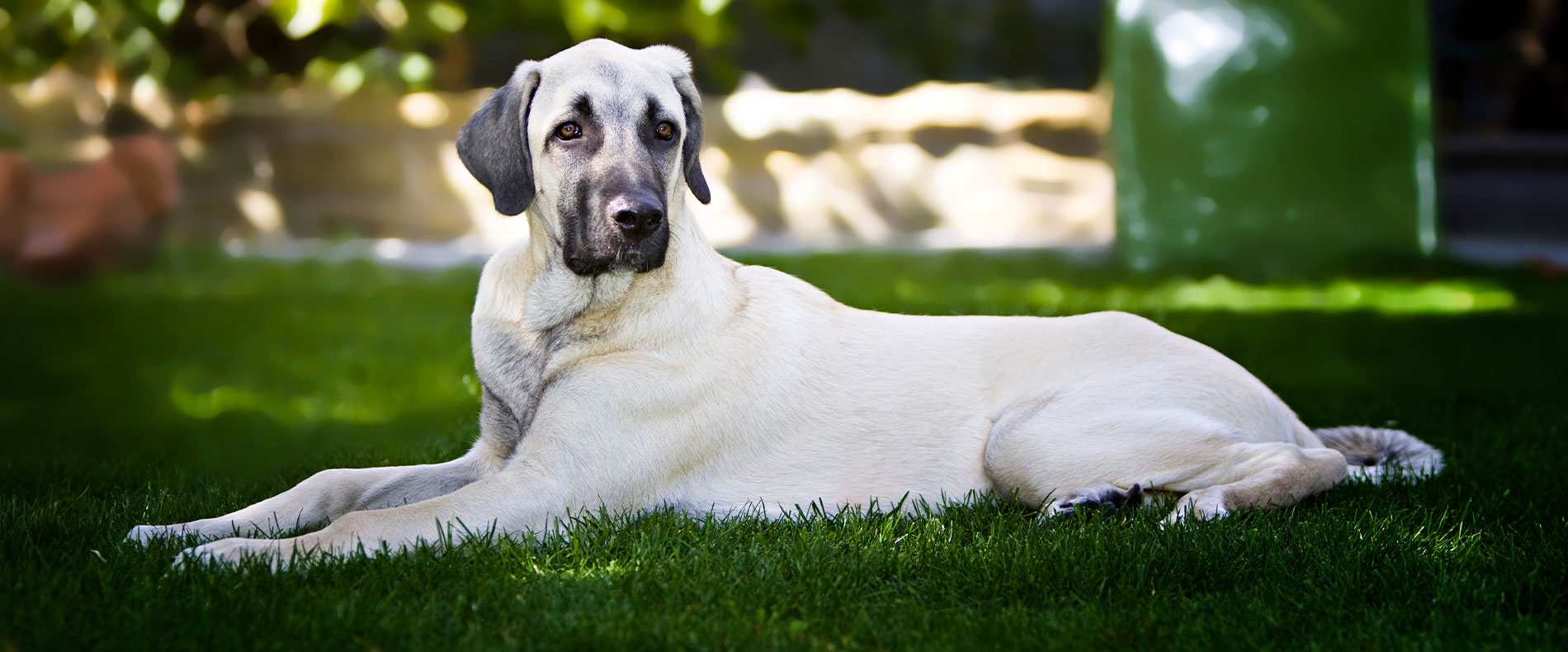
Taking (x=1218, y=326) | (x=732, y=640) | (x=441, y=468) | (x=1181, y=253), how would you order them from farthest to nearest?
(x=1181, y=253)
(x=1218, y=326)
(x=441, y=468)
(x=732, y=640)

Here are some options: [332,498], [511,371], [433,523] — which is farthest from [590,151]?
[332,498]

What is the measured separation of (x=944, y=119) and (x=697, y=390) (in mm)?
7347

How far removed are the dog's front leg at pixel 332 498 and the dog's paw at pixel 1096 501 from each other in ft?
5.38

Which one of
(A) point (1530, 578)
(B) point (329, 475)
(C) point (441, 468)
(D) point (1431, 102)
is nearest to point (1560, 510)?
(A) point (1530, 578)

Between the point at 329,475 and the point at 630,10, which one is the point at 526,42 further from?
the point at 329,475

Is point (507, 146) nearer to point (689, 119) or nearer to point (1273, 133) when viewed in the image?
point (689, 119)

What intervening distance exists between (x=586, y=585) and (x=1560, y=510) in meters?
2.75

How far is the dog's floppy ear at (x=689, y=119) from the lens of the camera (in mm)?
3416

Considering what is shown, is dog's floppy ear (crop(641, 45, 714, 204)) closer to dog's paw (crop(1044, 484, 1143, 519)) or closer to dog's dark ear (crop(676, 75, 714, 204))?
dog's dark ear (crop(676, 75, 714, 204))

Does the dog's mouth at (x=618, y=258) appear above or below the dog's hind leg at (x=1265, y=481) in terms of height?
above

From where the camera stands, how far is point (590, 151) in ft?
10.3

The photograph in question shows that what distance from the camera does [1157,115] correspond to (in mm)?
9000

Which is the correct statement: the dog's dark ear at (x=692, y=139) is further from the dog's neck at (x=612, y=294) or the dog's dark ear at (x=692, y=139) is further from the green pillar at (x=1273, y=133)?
the green pillar at (x=1273, y=133)

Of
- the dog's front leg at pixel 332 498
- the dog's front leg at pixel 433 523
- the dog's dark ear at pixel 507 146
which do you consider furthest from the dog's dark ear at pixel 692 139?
the dog's front leg at pixel 332 498
